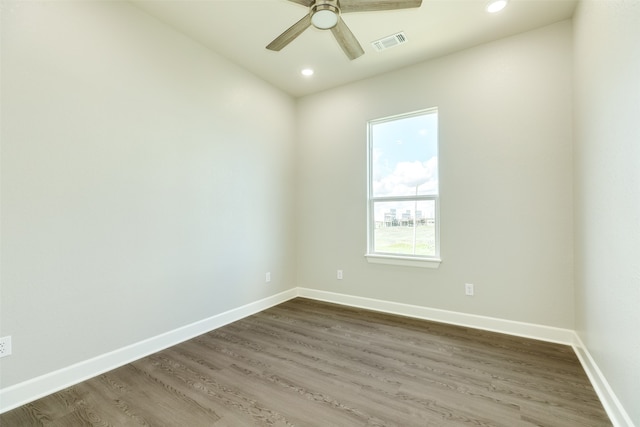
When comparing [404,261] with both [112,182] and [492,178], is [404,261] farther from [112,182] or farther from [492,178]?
[112,182]

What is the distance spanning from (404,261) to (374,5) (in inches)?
101

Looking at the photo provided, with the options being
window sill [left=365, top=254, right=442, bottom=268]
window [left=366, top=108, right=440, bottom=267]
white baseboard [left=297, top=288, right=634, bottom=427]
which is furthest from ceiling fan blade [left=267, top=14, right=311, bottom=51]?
white baseboard [left=297, top=288, right=634, bottom=427]

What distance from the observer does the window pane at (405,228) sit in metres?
3.28

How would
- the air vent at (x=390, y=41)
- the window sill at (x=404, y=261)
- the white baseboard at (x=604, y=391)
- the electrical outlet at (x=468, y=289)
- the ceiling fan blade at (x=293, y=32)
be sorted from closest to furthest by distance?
the white baseboard at (x=604, y=391), the ceiling fan blade at (x=293, y=32), the air vent at (x=390, y=41), the electrical outlet at (x=468, y=289), the window sill at (x=404, y=261)

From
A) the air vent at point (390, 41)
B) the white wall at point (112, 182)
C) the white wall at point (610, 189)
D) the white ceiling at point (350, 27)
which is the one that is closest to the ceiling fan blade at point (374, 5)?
the white ceiling at point (350, 27)

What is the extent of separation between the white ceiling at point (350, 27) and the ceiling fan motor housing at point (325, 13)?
543mm

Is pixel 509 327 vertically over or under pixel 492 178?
under

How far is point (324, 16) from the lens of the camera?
74.7 inches

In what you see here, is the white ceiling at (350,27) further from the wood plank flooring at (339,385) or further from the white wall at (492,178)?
the wood plank flooring at (339,385)

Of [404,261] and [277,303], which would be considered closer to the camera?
[404,261]

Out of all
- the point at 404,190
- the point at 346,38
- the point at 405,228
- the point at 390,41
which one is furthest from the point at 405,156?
the point at 346,38

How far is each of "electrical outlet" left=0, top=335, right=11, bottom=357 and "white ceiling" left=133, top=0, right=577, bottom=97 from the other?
2702 millimetres

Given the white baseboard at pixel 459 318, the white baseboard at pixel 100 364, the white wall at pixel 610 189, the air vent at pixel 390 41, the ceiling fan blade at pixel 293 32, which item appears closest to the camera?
the white wall at pixel 610 189

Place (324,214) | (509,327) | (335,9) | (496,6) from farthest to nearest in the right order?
(324,214), (509,327), (496,6), (335,9)
